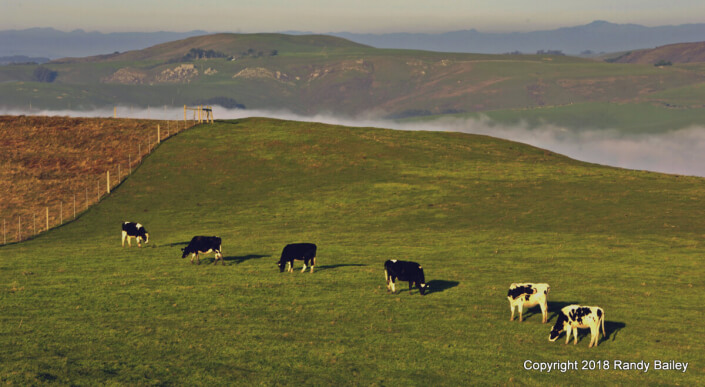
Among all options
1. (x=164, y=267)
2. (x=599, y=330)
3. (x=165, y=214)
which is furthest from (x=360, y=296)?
(x=165, y=214)

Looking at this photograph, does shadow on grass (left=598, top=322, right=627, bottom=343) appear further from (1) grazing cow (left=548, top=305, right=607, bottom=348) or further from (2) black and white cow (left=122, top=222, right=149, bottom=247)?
(2) black and white cow (left=122, top=222, right=149, bottom=247)

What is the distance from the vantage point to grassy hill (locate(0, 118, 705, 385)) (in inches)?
936

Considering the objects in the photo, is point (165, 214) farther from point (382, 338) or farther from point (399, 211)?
point (382, 338)

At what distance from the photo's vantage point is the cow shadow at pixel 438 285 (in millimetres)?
34344

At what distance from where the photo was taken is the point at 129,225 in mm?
50812

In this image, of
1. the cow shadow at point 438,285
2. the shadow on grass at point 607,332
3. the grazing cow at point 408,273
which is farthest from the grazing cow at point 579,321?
the cow shadow at point 438,285

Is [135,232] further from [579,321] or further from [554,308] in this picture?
[579,321]

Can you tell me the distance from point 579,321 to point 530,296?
293 cm

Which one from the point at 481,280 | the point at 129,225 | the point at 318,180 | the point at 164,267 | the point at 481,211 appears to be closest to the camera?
the point at 481,280

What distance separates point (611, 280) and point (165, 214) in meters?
44.6

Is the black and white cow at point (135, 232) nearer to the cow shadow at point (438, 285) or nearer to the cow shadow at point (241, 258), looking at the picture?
the cow shadow at point (241, 258)

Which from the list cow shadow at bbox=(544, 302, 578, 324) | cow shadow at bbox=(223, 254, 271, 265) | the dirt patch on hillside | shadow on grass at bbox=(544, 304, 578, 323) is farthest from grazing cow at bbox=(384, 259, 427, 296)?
the dirt patch on hillside

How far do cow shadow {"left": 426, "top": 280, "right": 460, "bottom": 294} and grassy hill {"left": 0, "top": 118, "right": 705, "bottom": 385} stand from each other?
0.63 feet

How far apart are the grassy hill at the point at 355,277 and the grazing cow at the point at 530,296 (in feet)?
2.81
